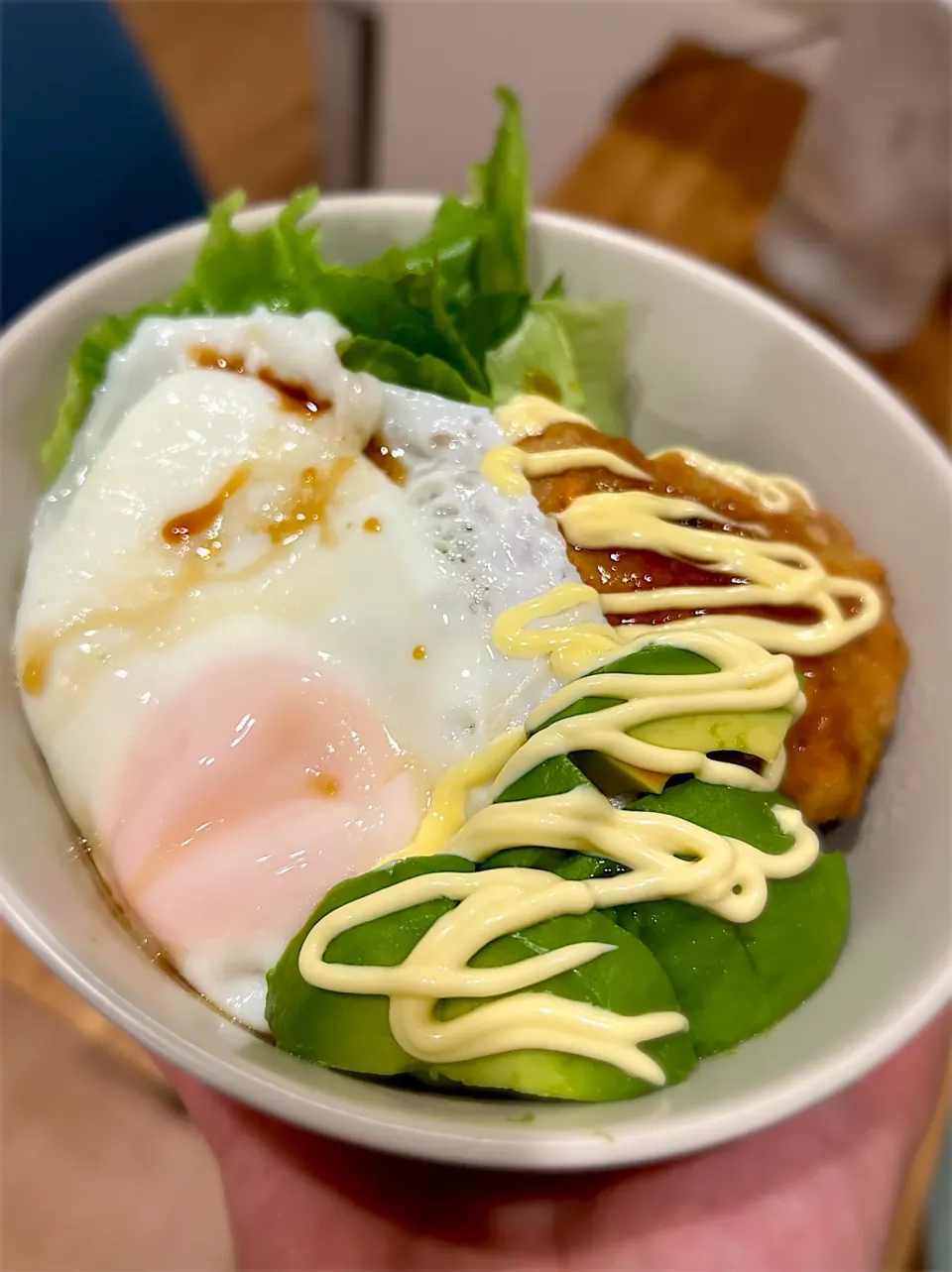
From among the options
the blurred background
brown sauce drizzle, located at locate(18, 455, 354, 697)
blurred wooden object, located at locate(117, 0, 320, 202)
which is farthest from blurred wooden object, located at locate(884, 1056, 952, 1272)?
blurred wooden object, located at locate(117, 0, 320, 202)

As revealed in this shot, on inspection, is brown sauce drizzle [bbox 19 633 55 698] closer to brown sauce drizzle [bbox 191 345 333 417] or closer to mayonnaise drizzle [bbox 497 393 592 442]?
brown sauce drizzle [bbox 191 345 333 417]

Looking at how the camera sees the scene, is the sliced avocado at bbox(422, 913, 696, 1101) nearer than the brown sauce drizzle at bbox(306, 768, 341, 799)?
Yes

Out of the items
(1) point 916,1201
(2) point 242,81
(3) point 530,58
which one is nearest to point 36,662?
(1) point 916,1201

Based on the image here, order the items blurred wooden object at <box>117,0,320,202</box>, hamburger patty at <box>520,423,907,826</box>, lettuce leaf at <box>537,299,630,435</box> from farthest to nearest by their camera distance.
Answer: blurred wooden object at <box>117,0,320,202</box> → lettuce leaf at <box>537,299,630,435</box> → hamburger patty at <box>520,423,907,826</box>

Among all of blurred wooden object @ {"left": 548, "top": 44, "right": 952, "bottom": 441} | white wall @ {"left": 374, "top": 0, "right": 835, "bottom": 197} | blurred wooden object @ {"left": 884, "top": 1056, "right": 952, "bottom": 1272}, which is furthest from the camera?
white wall @ {"left": 374, "top": 0, "right": 835, "bottom": 197}

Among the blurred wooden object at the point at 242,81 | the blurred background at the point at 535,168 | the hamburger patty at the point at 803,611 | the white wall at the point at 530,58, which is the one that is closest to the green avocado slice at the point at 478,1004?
the hamburger patty at the point at 803,611

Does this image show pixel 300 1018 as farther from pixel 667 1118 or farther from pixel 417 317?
pixel 417 317
